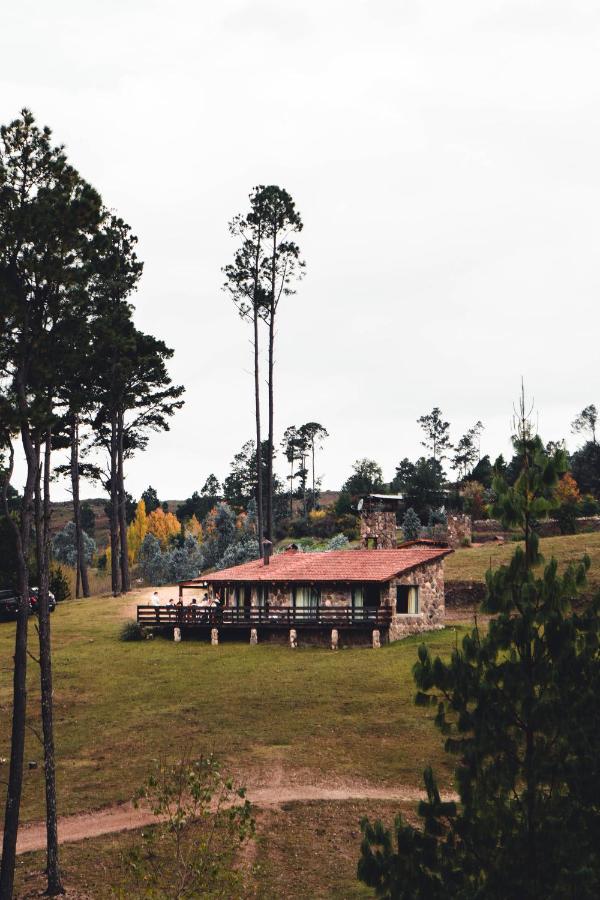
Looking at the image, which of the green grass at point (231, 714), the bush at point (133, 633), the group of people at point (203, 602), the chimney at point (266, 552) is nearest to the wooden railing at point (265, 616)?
the group of people at point (203, 602)

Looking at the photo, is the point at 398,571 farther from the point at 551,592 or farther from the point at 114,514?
the point at 551,592

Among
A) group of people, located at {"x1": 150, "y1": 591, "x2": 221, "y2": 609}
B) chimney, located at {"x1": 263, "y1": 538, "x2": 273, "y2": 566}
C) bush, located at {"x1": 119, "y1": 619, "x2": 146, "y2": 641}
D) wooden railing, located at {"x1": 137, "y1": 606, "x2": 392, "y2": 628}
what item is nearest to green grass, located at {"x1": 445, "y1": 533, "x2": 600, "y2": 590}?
chimney, located at {"x1": 263, "y1": 538, "x2": 273, "y2": 566}

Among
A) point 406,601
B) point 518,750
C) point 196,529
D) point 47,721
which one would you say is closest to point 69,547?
point 196,529

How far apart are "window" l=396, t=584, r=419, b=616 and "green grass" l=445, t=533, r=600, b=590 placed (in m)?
8.97

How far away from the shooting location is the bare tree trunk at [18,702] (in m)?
15.9

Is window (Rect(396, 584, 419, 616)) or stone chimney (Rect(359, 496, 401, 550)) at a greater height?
stone chimney (Rect(359, 496, 401, 550))

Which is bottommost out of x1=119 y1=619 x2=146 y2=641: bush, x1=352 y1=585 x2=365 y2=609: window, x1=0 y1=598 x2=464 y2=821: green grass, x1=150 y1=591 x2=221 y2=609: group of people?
x1=0 y1=598 x2=464 y2=821: green grass

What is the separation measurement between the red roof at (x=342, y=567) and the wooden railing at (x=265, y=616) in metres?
1.31

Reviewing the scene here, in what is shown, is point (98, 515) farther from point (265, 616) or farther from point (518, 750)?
point (518, 750)

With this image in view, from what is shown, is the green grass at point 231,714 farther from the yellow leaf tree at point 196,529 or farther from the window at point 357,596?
the yellow leaf tree at point 196,529

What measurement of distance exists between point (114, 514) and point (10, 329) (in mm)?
31620

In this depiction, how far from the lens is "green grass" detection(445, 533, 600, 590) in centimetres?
4734

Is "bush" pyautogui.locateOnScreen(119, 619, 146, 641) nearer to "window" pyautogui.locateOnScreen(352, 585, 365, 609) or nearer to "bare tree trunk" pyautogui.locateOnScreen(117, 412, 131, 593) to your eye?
"window" pyautogui.locateOnScreen(352, 585, 365, 609)

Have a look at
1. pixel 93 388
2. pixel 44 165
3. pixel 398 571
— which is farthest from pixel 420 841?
pixel 93 388
